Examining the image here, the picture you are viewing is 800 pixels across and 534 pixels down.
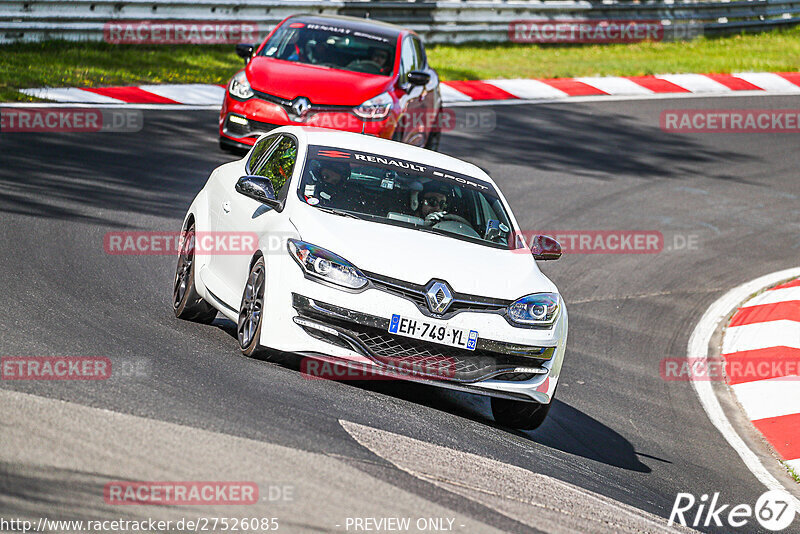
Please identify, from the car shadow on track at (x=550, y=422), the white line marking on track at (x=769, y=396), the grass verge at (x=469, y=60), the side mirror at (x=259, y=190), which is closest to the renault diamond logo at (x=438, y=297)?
the car shadow on track at (x=550, y=422)

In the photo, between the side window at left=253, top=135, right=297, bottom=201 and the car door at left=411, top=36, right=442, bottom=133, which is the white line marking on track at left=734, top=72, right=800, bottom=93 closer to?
the car door at left=411, top=36, right=442, bottom=133

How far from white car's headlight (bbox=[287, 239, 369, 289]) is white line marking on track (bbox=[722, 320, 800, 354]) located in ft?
18.2

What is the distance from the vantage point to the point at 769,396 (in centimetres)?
1051

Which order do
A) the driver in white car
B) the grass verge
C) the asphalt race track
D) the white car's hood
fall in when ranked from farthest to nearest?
the grass verge → the driver in white car → the white car's hood → the asphalt race track

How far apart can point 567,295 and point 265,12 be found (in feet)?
36.0

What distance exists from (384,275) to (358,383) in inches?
36.5

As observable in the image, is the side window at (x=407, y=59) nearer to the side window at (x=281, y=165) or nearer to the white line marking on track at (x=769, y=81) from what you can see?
the side window at (x=281, y=165)

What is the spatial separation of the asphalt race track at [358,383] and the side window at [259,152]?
1.31 m

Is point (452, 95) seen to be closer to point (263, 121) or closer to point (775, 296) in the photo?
point (263, 121)

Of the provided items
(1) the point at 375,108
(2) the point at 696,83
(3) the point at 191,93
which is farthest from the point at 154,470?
(2) the point at 696,83

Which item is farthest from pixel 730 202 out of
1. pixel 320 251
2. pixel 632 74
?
pixel 320 251

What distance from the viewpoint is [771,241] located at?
604 inches

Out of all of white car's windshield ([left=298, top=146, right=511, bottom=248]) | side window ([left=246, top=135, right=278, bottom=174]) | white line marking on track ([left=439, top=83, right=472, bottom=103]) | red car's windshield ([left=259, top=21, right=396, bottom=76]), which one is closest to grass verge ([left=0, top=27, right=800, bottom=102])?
white line marking on track ([left=439, top=83, right=472, bottom=103])

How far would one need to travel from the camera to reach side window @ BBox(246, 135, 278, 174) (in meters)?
9.24
